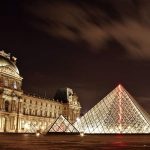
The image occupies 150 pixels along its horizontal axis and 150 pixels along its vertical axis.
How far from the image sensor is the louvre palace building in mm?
81812

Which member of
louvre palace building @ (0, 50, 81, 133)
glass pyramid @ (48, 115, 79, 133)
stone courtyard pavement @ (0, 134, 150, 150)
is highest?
louvre palace building @ (0, 50, 81, 133)

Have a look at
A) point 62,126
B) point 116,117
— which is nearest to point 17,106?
point 62,126

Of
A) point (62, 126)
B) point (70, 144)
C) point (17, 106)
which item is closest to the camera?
point (70, 144)

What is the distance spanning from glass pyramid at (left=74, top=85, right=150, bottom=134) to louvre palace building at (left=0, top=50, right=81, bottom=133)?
90.2 feet

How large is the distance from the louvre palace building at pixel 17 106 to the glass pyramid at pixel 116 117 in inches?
1083

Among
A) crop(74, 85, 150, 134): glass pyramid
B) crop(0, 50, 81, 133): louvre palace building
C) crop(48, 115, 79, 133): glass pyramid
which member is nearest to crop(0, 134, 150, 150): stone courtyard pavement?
crop(74, 85, 150, 134): glass pyramid

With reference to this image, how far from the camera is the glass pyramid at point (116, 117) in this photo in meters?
55.4

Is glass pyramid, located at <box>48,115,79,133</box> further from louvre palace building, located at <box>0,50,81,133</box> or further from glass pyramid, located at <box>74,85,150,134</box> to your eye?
louvre palace building, located at <box>0,50,81,133</box>

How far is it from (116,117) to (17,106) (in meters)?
36.0

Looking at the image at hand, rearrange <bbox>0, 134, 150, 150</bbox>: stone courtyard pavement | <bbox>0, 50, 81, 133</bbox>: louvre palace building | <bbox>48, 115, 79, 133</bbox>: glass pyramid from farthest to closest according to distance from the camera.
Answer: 1. <bbox>0, 50, 81, 133</bbox>: louvre palace building
2. <bbox>48, 115, 79, 133</bbox>: glass pyramid
3. <bbox>0, 134, 150, 150</bbox>: stone courtyard pavement

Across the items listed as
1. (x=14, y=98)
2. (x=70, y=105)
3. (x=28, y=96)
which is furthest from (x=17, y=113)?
(x=70, y=105)

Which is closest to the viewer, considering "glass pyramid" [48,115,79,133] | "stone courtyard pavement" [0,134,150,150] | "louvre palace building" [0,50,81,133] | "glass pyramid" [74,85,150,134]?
"stone courtyard pavement" [0,134,150,150]

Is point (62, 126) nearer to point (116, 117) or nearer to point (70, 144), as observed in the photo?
point (116, 117)

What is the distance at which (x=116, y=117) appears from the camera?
57531mm
